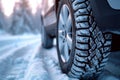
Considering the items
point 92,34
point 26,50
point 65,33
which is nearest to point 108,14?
point 92,34

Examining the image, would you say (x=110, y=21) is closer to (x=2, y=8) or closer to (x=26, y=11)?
(x=26, y=11)

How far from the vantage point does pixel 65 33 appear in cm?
242

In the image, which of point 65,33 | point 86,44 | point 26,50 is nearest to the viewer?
point 86,44

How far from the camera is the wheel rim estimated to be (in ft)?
7.48

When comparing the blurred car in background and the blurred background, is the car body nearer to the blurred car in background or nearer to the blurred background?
the blurred car in background

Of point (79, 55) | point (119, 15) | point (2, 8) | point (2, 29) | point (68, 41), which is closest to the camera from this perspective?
point (119, 15)

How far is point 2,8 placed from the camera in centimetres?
4009

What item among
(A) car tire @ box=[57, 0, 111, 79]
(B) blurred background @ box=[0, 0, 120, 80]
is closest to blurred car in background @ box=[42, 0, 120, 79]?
(A) car tire @ box=[57, 0, 111, 79]

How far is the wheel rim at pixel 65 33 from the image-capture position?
2.28 meters

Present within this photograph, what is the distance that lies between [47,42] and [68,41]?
3070 millimetres

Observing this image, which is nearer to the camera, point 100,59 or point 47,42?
point 100,59

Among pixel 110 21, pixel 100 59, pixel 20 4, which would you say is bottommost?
pixel 100 59

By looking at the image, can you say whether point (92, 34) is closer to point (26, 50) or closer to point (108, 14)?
point (108, 14)

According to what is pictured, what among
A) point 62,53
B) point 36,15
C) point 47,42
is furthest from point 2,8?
point 62,53
